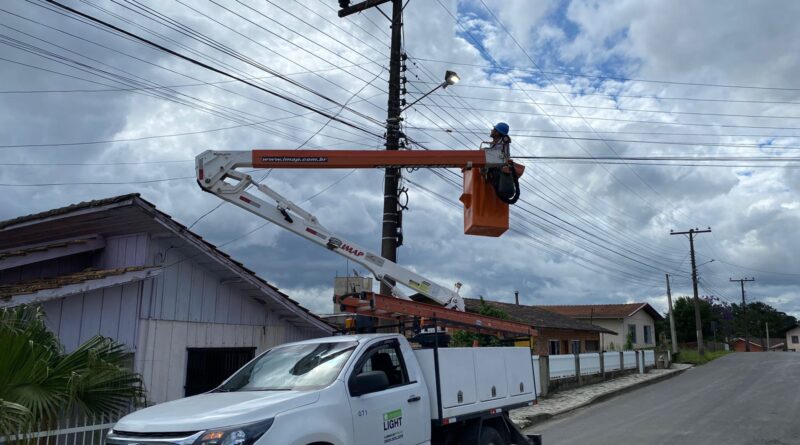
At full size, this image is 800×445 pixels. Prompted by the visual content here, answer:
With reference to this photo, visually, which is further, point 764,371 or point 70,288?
point 764,371

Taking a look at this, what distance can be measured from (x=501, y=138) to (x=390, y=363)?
164 inches

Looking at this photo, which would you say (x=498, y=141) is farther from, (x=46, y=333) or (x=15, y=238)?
(x=15, y=238)

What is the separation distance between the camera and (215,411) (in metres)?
4.73

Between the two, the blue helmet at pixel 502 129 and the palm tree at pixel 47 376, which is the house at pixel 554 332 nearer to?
the blue helmet at pixel 502 129

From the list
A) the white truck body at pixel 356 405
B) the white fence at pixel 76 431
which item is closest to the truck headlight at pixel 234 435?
the white truck body at pixel 356 405

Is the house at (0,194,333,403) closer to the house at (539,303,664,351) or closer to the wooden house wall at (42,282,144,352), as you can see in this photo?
the wooden house wall at (42,282,144,352)

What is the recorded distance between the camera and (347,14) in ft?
45.0

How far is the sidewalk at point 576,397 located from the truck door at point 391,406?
8524 millimetres

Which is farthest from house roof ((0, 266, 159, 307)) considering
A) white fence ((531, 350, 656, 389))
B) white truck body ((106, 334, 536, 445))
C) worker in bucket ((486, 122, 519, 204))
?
white fence ((531, 350, 656, 389))

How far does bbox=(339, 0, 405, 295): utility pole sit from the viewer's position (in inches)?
463

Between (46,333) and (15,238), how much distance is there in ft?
13.6

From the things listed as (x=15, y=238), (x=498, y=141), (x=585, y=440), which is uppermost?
(x=498, y=141)

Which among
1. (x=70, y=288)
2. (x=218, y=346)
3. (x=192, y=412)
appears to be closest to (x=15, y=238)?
(x=70, y=288)

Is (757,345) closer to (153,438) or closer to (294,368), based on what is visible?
(294,368)
